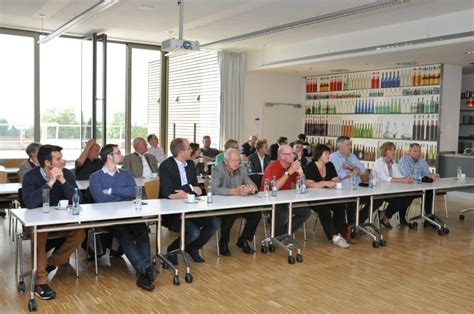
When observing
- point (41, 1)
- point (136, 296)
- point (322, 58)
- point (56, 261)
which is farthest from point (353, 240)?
point (41, 1)

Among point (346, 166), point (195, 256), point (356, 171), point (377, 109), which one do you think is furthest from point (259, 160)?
point (377, 109)

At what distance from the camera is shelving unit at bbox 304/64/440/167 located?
10.6 m

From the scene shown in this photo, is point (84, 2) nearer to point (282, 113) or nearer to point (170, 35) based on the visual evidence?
point (170, 35)

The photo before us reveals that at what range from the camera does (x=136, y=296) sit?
14.3ft

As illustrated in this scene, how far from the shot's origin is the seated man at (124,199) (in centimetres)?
462

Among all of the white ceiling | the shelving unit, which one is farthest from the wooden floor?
the shelving unit

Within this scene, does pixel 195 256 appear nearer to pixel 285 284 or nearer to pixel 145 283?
pixel 145 283

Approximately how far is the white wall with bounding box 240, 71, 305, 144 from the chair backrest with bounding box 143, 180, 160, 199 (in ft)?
21.6

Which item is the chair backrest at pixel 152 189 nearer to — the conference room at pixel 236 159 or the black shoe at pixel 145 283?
the conference room at pixel 236 159

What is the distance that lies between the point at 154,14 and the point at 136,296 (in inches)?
221

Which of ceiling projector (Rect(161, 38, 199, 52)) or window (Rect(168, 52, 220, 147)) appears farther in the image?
window (Rect(168, 52, 220, 147))

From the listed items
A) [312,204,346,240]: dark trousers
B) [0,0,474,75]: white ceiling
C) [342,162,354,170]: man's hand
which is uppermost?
[0,0,474,75]: white ceiling

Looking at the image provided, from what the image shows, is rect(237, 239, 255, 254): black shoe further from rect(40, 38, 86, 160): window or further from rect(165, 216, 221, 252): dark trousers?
rect(40, 38, 86, 160): window

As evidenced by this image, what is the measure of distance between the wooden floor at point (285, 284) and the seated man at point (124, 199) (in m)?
0.18
